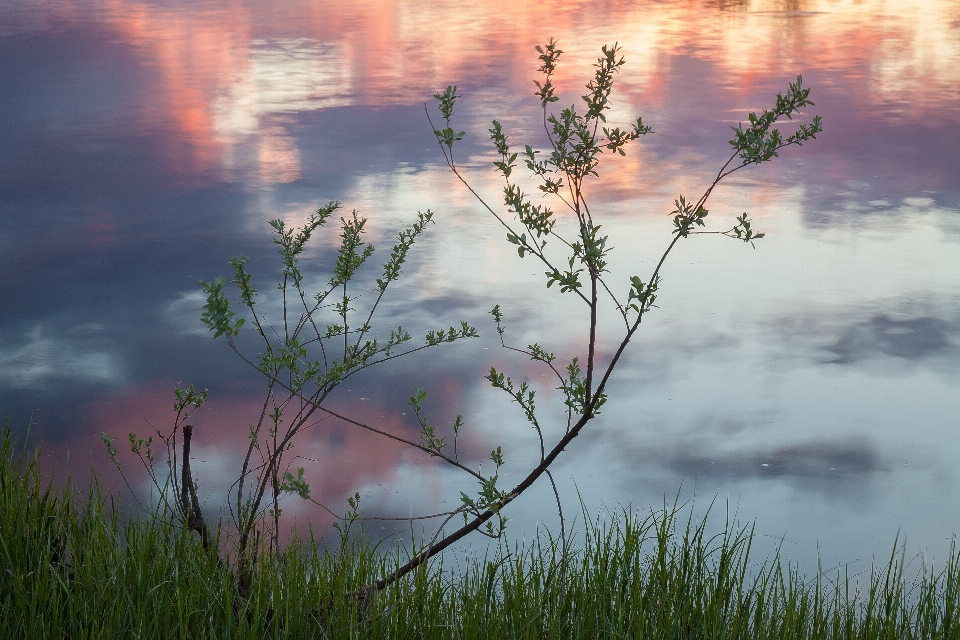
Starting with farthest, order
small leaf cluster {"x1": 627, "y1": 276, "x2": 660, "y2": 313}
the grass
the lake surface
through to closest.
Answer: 1. the lake surface
2. small leaf cluster {"x1": 627, "y1": 276, "x2": 660, "y2": 313}
3. the grass

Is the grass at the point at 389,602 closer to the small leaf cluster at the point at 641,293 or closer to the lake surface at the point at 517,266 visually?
the small leaf cluster at the point at 641,293

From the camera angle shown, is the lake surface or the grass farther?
the lake surface

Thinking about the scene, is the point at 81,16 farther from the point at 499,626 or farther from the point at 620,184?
the point at 499,626

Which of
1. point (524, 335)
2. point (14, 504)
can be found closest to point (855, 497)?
point (524, 335)

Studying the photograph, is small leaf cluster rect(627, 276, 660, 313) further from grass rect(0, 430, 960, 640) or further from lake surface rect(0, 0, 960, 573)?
lake surface rect(0, 0, 960, 573)

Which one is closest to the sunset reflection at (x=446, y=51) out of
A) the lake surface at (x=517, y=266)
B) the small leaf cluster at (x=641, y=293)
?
the lake surface at (x=517, y=266)

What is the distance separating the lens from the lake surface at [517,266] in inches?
178

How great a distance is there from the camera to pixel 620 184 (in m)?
8.55

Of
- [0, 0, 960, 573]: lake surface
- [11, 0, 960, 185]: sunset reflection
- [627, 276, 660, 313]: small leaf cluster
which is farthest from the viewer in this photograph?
[11, 0, 960, 185]: sunset reflection

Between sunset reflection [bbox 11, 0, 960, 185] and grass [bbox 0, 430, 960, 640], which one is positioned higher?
sunset reflection [bbox 11, 0, 960, 185]

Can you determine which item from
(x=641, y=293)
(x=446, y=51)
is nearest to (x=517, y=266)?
(x=641, y=293)

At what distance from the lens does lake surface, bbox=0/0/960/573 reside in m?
4.52

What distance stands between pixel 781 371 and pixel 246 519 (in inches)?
122

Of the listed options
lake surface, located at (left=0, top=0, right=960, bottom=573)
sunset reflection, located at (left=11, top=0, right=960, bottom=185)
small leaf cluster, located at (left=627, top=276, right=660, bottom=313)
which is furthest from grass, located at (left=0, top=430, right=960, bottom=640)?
sunset reflection, located at (left=11, top=0, right=960, bottom=185)
